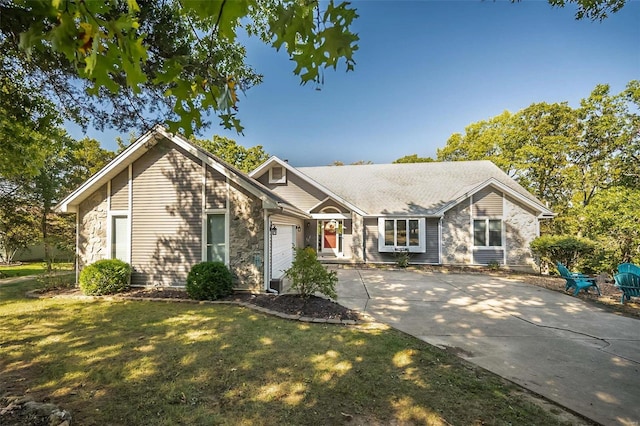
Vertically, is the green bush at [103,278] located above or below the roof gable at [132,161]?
below

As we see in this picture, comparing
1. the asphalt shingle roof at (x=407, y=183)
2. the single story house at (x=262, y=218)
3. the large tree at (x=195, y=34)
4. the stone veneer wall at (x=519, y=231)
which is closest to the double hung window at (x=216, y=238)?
the single story house at (x=262, y=218)

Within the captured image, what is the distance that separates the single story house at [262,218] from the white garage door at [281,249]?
0.15ft

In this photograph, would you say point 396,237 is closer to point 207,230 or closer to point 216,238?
point 216,238

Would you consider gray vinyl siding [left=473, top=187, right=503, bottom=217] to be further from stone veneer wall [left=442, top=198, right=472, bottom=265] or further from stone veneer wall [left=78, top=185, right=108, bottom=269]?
stone veneer wall [left=78, top=185, right=108, bottom=269]

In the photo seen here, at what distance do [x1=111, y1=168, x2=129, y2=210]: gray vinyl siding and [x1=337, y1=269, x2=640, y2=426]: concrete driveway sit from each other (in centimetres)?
815

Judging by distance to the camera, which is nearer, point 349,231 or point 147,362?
point 147,362

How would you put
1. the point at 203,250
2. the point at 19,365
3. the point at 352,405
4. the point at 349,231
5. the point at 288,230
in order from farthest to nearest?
the point at 349,231, the point at 288,230, the point at 203,250, the point at 19,365, the point at 352,405

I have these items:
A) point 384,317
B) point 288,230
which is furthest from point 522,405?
point 288,230

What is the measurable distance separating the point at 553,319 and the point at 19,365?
10.6 m

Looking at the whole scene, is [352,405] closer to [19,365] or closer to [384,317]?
[384,317]

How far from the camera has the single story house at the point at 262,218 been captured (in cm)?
902

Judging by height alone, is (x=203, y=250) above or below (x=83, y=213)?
below

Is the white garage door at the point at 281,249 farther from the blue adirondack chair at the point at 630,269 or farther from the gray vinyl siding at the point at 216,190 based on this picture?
the blue adirondack chair at the point at 630,269

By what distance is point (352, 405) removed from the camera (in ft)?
10.6
